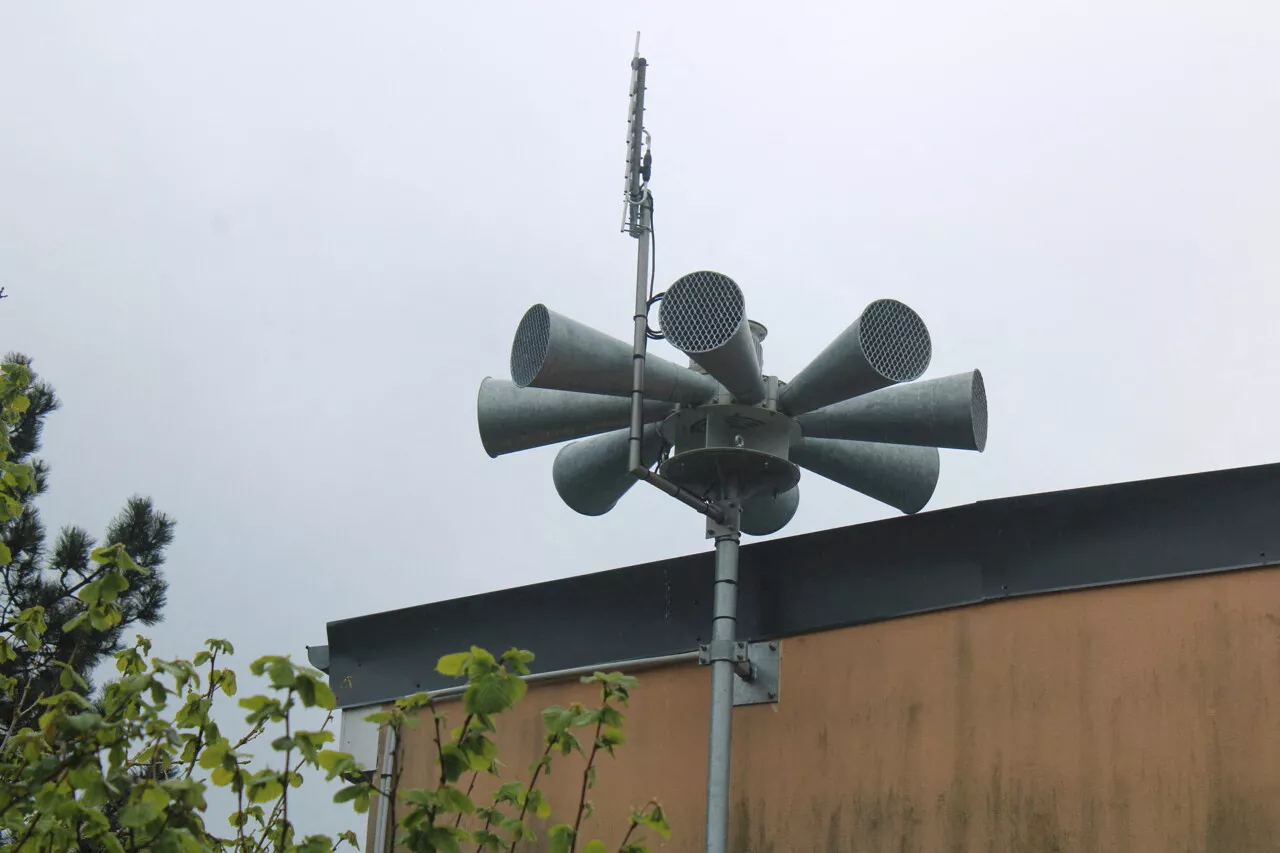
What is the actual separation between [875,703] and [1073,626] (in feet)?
3.60

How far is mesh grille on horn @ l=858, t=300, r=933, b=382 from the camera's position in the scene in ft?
22.8

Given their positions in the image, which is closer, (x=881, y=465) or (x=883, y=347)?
(x=883, y=347)

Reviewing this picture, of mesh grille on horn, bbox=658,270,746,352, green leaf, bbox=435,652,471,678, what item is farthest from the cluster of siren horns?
green leaf, bbox=435,652,471,678

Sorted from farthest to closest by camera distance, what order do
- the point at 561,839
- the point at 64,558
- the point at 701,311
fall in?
the point at 64,558
the point at 701,311
the point at 561,839

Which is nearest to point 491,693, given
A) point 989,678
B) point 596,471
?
point 989,678

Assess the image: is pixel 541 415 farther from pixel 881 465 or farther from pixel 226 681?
pixel 226 681

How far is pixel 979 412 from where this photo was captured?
744 cm

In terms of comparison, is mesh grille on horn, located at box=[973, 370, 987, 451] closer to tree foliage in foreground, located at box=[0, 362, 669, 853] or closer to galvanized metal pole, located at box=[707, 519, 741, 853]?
galvanized metal pole, located at box=[707, 519, 741, 853]

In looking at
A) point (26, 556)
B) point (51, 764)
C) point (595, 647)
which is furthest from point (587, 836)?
point (26, 556)

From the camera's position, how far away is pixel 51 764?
15.2 feet

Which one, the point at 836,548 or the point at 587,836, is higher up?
the point at 836,548

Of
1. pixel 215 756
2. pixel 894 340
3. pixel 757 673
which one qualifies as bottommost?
pixel 215 756

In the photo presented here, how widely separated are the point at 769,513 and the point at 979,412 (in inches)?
68.0

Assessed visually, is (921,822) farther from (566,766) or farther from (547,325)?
(547,325)
